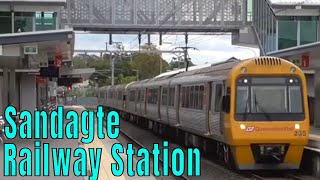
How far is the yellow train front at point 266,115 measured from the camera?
14.3m

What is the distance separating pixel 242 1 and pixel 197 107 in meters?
29.2

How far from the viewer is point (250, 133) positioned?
46.8ft

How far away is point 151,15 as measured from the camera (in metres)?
44.5

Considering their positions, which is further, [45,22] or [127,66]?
[127,66]

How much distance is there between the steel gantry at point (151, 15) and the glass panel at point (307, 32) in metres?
6.57

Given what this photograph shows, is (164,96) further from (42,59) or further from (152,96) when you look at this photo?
(42,59)

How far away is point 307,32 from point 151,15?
35.9 feet

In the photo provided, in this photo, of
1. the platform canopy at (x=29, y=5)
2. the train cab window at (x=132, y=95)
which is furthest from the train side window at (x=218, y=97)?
the train cab window at (x=132, y=95)

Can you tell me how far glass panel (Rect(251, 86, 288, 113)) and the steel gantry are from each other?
97.6 feet

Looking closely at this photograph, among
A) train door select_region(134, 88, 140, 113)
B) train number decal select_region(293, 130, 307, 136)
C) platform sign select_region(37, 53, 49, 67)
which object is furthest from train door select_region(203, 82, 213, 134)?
train door select_region(134, 88, 140, 113)

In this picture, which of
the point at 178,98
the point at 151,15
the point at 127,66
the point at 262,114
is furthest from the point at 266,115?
the point at 127,66

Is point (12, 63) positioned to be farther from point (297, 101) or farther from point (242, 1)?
point (242, 1)

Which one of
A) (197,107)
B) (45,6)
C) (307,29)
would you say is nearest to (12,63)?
(45,6)

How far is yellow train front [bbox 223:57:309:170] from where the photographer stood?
46.9ft
